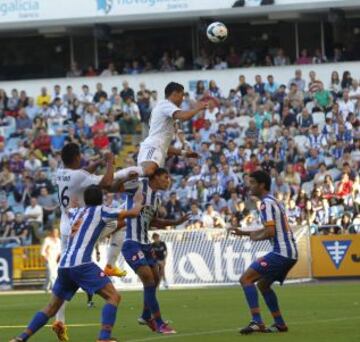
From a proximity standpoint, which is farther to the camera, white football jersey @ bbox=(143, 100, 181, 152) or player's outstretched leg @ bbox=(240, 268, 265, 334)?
white football jersey @ bbox=(143, 100, 181, 152)

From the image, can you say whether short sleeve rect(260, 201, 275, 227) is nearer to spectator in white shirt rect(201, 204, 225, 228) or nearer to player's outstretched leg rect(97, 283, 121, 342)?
player's outstretched leg rect(97, 283, 121, 342)

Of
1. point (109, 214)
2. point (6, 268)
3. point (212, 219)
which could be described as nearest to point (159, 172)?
point (109, 214)

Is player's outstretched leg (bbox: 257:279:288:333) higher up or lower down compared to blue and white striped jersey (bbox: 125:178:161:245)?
lower down

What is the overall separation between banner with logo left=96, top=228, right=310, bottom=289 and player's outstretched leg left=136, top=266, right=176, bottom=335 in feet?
47.6

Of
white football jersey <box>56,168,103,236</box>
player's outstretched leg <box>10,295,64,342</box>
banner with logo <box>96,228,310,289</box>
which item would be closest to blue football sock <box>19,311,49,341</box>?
player's outstretched leg <box>10,295,64,342</box>

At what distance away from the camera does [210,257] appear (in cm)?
3409

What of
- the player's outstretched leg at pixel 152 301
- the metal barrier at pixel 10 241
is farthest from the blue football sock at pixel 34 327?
the metal barrier at pixel 10 241

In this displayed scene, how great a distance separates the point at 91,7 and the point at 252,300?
95.1 feet

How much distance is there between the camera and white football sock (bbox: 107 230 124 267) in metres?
21.8

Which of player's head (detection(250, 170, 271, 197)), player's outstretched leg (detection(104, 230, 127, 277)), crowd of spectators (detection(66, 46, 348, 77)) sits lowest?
player's outstretched leg (detection(104, 230, 127, 277))

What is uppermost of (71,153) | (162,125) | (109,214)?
(162,125)

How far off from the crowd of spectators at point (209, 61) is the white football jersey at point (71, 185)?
25.3 meters

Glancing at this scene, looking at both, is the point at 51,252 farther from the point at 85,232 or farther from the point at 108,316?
the point at 108,316

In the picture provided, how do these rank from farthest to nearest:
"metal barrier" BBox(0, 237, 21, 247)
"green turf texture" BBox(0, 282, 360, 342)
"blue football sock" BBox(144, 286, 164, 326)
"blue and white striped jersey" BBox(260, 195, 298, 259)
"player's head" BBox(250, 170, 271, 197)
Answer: "metal barrier" BBox(0, 237, 21, 247)
"blue football sock" BBox(144, 286, 164, 326)
"player's head" BBox(250, 170, 271, 197)
"blue and white striped jersey" BBox(260, 195, 298, 259)
"green turf texture" BBox(0, 282, 360, 342)
